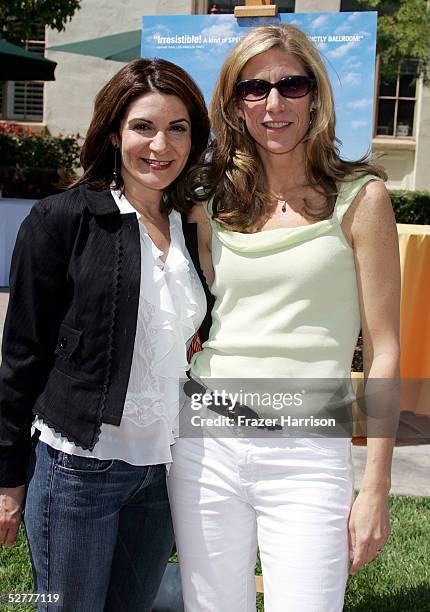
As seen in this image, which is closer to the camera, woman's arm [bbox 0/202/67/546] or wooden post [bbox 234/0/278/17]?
woman's arm [bbox 0/202/67/546]

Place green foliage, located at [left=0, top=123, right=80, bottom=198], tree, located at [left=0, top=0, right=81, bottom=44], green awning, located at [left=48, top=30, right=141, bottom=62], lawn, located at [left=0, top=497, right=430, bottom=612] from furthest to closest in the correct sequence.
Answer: green foliage, located at [left=0, top=123, right=80, bottom=198]
green awning, located at [left=48, top=30, right=141, bottom=62]
tree, located at [left=0, top=0, right=81, bottom=44]
lawn, located at [left=0, top=497, right=430, bottom=612]

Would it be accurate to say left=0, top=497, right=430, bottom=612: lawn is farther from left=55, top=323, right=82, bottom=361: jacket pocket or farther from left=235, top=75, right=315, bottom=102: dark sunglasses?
left=235, top=75, right=315, bottom=102: dark sunglasses

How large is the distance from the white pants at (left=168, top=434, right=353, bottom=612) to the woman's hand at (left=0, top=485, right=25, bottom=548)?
39cm

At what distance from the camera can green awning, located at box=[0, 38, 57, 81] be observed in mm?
9883

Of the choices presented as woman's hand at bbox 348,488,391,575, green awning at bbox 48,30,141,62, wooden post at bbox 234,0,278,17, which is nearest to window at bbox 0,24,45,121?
green awning at bbox 48,30,141,62

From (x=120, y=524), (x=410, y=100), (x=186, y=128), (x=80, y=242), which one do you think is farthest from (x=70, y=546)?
(x=410, y=100)

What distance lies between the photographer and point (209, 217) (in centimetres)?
228

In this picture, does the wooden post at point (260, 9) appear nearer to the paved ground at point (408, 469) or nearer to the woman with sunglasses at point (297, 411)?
the woman with sunglasses at point (297, 411)

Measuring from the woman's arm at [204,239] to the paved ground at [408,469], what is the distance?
2576 mm

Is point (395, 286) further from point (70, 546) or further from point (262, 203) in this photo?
point (70, 546)

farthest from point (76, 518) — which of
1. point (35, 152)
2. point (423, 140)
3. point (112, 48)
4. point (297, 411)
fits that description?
point (423, 140)

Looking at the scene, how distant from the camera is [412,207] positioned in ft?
48.9

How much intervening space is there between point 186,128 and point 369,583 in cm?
234
